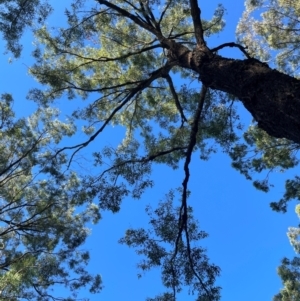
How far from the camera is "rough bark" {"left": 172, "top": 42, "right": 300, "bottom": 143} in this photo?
4.24 m

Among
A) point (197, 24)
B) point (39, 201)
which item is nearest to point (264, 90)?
point (197, 24)

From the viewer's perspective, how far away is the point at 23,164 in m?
12.4

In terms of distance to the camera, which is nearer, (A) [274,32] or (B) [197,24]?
(B) [197,24]

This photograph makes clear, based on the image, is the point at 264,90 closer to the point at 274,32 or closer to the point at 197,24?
the point at 197,24

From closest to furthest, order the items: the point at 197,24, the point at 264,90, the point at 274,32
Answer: the point at 264,90 < the point at 197,24 < the point at 274,32

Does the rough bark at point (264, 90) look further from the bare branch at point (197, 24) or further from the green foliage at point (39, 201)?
the green foliage at point (39, 201)

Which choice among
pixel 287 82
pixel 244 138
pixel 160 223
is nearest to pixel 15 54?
pixel 160 223

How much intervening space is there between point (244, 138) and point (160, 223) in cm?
470

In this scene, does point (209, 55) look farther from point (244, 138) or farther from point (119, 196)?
point (244, 138)

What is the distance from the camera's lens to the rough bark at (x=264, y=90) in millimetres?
4235

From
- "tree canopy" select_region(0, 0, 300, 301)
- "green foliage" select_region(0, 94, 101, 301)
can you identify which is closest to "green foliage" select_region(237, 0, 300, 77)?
"tree canopy" select_region(0, 0, 300, 301)

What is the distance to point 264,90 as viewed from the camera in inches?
181

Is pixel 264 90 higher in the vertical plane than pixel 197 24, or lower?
lower

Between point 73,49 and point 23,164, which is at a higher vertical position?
point 73,49
